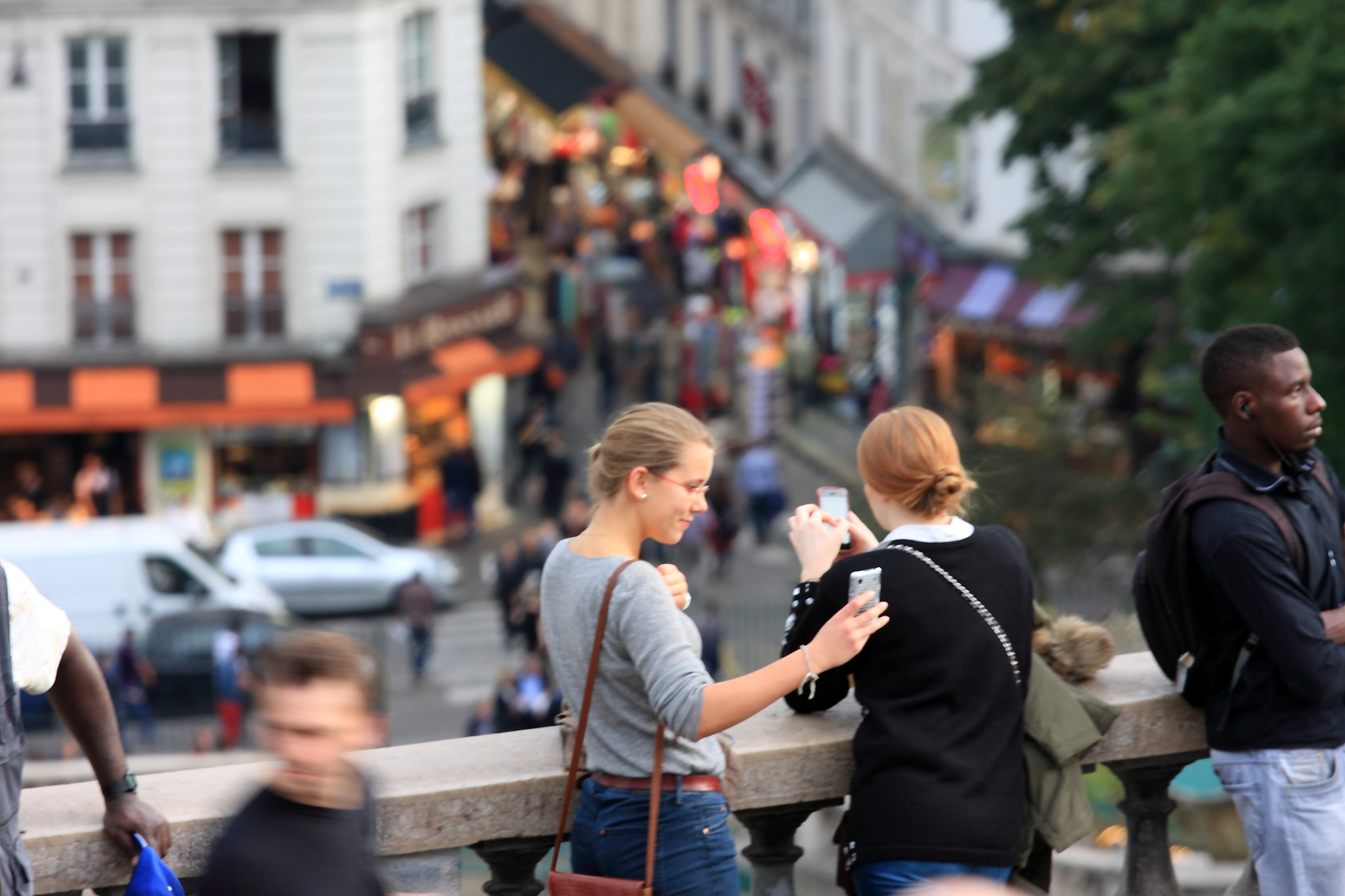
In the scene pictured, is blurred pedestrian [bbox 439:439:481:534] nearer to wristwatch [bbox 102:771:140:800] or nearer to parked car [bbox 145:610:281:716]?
parked car [bbox 145:610:281:716]

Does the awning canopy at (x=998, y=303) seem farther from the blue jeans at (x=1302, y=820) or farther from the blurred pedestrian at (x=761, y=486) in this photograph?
the blue jeans at (x=1302, y=820)

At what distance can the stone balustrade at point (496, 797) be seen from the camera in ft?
11.8

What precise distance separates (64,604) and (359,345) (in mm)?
9736

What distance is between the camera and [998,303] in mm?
34219

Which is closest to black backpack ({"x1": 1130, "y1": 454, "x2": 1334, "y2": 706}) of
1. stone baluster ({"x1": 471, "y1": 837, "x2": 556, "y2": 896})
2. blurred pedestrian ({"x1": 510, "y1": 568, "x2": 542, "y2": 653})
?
stone baluster ({"x1": 471, "y1": 837, "x2": 556, "y2": 896})

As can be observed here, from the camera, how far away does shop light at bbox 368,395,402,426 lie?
31.3 m

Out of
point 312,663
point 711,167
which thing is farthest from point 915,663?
point 711,167

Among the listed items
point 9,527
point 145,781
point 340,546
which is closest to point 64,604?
point 9,527

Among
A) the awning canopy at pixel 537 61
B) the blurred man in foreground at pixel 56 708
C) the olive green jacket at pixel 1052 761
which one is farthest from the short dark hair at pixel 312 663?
the awning canopy at pixel 537 61

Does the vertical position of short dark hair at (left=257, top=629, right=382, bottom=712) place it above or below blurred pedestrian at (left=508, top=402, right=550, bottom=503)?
above

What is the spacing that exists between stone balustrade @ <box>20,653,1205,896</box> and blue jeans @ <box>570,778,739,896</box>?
0.25 m

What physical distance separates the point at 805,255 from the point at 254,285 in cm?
1414

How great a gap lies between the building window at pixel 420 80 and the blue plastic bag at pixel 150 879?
30.0 meters

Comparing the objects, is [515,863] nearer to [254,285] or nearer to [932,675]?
[932,675]
